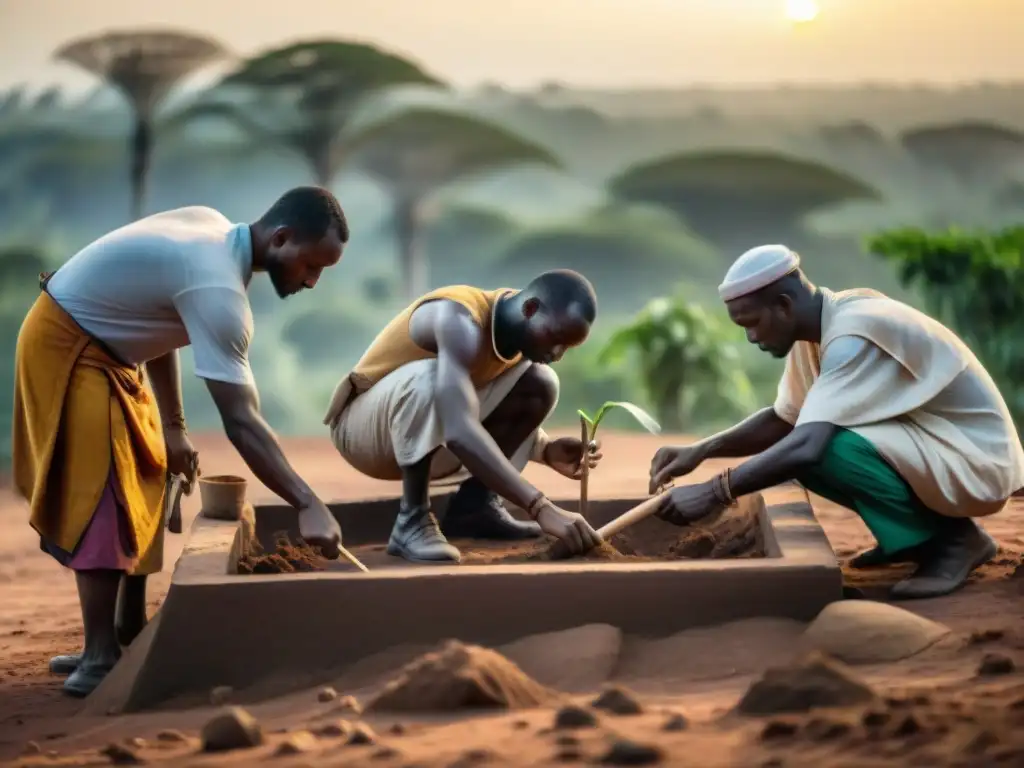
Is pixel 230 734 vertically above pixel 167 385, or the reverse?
pixel 167 385

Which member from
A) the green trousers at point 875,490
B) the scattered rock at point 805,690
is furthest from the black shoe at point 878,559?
the scattered rock at point 805,690

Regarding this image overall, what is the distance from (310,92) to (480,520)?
10.4 m

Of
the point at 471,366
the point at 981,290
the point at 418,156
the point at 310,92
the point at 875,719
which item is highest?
the point at 310,92

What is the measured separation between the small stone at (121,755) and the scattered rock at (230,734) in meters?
0.12

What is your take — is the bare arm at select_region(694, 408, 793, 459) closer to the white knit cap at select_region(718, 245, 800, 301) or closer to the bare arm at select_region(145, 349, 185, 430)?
the white knit cap at select_region(718, 245, 800, 301)

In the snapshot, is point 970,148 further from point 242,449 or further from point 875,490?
point 242,449

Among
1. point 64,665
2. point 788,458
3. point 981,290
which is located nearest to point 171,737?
point 64,665

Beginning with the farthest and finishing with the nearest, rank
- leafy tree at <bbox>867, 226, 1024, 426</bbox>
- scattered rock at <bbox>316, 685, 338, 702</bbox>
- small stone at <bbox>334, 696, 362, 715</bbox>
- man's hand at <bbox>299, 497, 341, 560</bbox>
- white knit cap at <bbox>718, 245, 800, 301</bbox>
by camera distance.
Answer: leafy tree at <bbox>867, 226, 1024, 426</bbox> → white knit cap at <bbox>718, 245, 800, 301</bbox> → man's hand at <bbox>299, 497, 341, 560</bbox> → scattered rock at <bbox>316, 685, 338, 702</bbox> → small stone at <bbox>334, 696, 362, 715</bbox>

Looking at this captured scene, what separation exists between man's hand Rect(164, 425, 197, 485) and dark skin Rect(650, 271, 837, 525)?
1291 mm

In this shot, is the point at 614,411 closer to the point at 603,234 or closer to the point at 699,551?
the point at 603,234

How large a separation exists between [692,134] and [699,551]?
10.7m

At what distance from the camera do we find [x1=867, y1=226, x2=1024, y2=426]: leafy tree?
8055 millimetres

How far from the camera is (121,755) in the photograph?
2.60m

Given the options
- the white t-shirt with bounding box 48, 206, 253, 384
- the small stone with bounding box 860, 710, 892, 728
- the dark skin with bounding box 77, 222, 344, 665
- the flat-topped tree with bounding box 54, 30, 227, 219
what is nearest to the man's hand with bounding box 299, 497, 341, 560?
the dark skin with bounding box 77, 222, 344, 665
